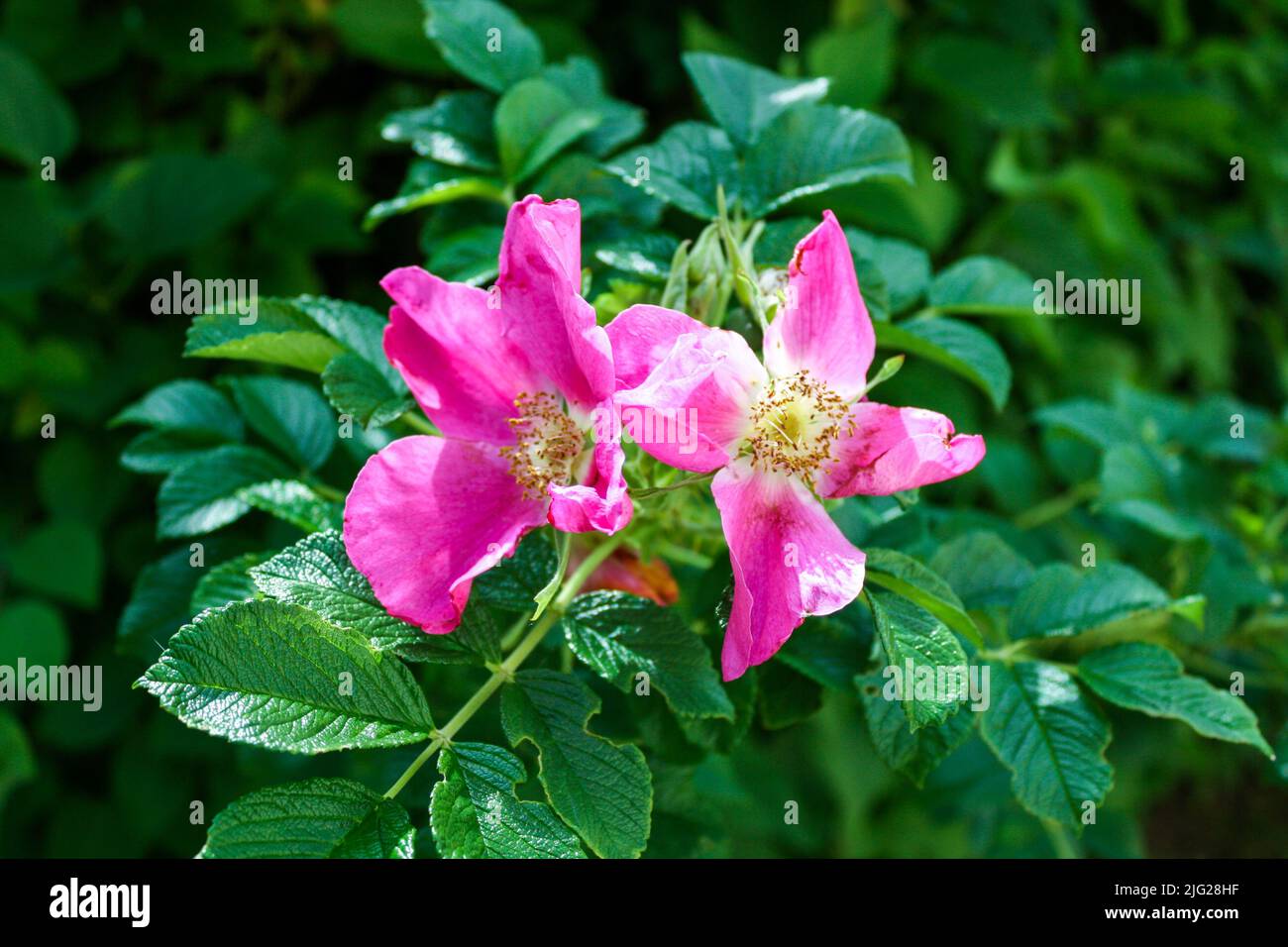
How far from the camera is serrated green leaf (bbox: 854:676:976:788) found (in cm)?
78

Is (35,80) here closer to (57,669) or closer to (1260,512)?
(57,669)

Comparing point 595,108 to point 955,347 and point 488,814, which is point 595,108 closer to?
point 955,347

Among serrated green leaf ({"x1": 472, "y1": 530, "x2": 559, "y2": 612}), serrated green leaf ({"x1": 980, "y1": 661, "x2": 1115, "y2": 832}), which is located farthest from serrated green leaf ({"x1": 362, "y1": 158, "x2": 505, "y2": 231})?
serrated green leaf ({"x1": 980, "y1": 661, "x2": 1115, "y2": 832})

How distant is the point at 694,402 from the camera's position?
0.66m

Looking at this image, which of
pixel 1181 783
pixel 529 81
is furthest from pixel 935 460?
pixel 1181 783

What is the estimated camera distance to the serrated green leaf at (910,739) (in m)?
0.78

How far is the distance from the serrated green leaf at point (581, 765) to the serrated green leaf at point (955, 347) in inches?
14.9

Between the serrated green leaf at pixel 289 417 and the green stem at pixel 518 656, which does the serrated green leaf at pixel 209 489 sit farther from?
the green stem at pixel 518 656

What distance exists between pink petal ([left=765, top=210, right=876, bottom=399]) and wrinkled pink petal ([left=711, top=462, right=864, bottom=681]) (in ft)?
0.25

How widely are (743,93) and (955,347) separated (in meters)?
0.30

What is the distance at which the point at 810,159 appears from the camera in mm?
927

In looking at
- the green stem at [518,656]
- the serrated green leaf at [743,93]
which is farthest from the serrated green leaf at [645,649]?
the serrated green leaf at [743,93]

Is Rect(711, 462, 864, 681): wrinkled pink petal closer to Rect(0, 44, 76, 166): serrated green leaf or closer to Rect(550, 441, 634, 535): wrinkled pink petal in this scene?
Rect(550, 441, 634, 535): wrinkled pink petal
